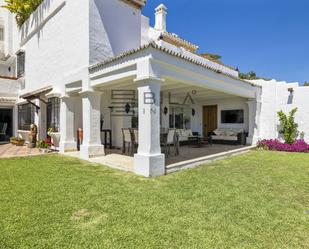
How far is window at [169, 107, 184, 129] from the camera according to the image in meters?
17.2

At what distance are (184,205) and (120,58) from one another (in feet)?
19.7

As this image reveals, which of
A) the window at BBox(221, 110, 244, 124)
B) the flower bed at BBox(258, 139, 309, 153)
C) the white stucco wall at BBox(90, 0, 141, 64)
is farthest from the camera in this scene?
the window at BBox(221, 110, 244, 124)

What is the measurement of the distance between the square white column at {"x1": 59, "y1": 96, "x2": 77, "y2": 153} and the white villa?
6 cm

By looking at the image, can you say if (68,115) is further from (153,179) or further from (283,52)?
(283,52)

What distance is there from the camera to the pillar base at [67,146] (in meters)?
12.6

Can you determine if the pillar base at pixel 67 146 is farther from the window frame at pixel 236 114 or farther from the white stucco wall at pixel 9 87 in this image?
the window frame at pixel 236 114

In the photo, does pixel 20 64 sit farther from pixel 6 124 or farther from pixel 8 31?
pixel 6 124

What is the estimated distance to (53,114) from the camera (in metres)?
15.1

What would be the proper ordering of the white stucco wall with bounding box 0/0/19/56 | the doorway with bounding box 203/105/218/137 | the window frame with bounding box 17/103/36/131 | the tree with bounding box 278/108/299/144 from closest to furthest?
the tree with bounding box 278/108/299/144 → the window frame with bounding box 17/103/36/131 → the doorway with bounding box 203/105/218/137 → the white stucco wall with bounding box 0/0/19/56

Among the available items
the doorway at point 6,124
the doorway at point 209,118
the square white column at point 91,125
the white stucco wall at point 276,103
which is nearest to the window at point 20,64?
the doorway at point 6,124

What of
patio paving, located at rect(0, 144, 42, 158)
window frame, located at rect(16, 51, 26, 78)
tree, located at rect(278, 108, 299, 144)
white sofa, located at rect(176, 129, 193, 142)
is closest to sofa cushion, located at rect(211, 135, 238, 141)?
white sofa, located at rect(176, 129, 193, 142)

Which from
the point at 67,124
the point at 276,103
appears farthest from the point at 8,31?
the point at 276,103

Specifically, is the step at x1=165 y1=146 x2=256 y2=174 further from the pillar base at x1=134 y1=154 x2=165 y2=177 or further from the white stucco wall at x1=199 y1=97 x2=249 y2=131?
the white stucco wall at x1=199 y1=97 x2=249 y2=131

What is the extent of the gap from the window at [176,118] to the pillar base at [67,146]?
24.1 feet
